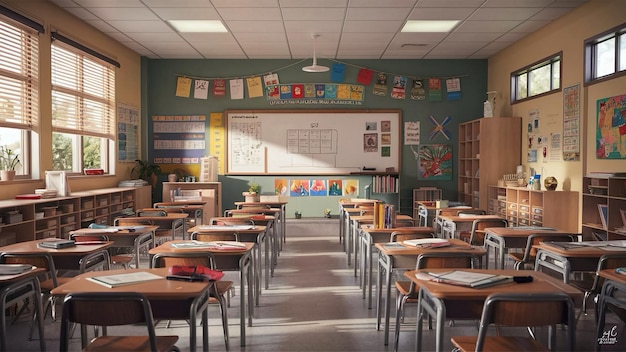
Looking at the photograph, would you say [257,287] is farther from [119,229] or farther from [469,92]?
[469,92]

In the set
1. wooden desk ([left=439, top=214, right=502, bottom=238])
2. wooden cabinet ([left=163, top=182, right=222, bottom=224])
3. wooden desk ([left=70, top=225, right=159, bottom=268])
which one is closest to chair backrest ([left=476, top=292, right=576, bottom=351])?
wooden desk ([left=70, top=225, right=159, bottom=268])

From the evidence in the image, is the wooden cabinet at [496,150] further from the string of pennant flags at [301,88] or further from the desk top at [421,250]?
the desk top at [421,250]

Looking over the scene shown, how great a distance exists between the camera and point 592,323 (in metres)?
4.17

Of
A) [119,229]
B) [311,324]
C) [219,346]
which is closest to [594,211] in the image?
[311,324]

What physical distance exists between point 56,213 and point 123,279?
4.05m

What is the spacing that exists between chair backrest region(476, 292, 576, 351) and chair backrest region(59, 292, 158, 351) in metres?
1.42

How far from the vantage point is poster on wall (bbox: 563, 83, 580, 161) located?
22.6ft

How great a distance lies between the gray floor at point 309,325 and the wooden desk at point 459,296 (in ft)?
3.52

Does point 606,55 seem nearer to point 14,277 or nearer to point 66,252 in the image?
point 66,252

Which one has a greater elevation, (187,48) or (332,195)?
(187,48)

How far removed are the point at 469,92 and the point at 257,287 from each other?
714 cm

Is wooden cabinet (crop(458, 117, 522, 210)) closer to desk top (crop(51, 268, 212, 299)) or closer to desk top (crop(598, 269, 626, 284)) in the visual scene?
desk top (crop(598, 269, 626, 284))

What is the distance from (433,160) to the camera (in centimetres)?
1029

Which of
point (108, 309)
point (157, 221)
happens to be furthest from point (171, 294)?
point (157, 221)
